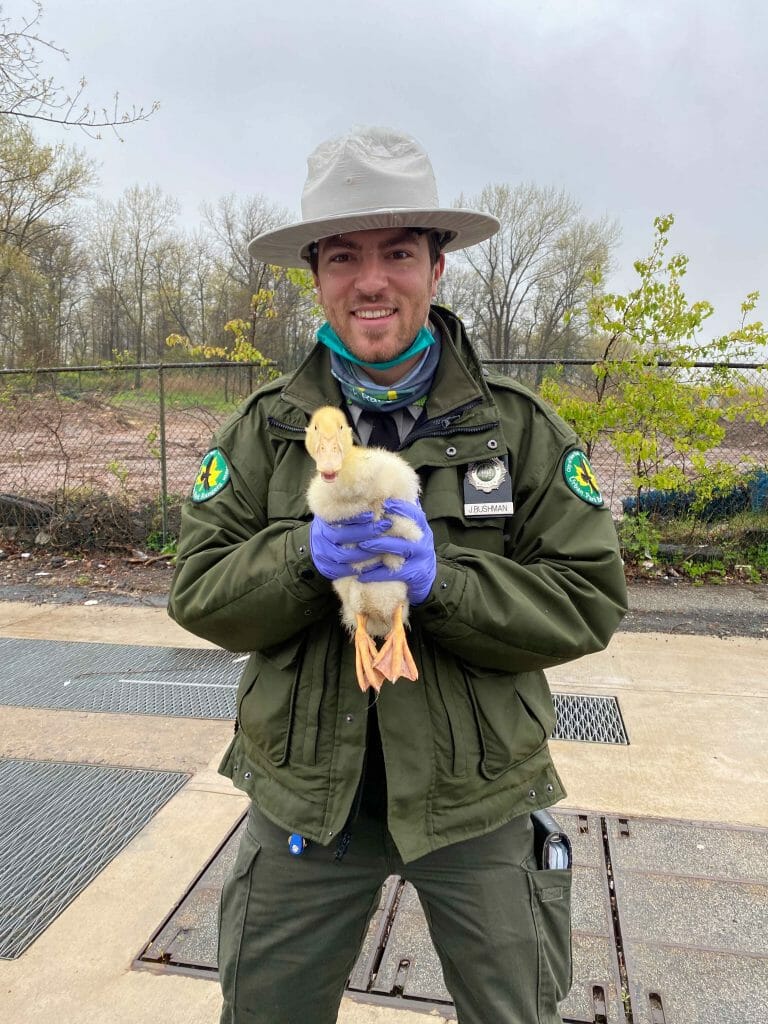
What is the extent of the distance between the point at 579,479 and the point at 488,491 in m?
0.26

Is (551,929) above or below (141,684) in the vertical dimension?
above

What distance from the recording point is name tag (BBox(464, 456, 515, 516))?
5.93 feet

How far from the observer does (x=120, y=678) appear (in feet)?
16.6

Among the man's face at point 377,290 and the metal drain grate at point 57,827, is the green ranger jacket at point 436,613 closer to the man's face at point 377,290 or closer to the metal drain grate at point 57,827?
the man's face at point 377,290

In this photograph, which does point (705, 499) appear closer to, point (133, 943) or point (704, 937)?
point (704, 937)

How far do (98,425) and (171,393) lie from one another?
1.15 metres

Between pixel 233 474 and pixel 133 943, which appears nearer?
pixel 233 474

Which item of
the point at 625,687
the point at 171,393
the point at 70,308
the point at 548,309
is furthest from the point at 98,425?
the point at 70,308

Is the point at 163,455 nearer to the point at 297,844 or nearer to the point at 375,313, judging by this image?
the point at 375,313

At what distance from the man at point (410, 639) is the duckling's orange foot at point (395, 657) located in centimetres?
9

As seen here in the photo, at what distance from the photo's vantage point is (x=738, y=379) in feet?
22.7

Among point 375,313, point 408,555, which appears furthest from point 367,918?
point 375,313

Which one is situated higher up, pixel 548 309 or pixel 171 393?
pixel 548 309

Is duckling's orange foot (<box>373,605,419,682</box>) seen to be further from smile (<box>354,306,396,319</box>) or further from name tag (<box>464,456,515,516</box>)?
smile (<box>354,306,396,319</box>)
